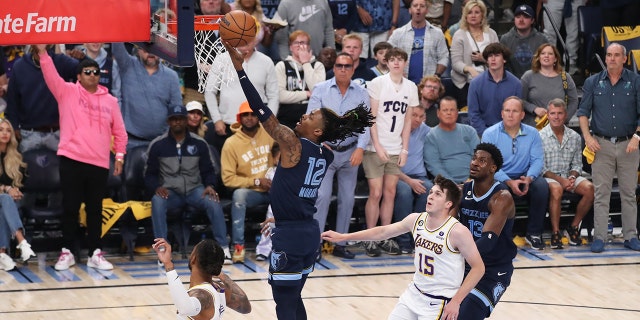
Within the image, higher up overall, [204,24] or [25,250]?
[204,24]

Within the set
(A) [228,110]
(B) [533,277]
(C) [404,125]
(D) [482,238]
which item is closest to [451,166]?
(C) [404,125]

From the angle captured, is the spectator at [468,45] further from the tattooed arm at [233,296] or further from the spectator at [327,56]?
the tattooed arm at [233,296]

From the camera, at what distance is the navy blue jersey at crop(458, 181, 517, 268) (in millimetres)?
8367

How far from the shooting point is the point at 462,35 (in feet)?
46.9

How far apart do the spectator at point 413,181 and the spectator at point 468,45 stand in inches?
58.6

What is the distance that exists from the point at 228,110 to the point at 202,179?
0.95 meters

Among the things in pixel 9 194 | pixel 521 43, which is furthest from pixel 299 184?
pixel 521 43

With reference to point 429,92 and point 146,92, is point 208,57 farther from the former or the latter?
point 429,92

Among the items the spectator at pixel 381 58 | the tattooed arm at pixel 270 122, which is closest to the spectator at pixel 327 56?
the spectator at pixel 381 58

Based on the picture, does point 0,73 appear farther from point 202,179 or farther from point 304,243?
point 304,243

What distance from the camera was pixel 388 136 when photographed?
41.3ft

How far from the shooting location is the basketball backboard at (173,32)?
7.35 meters

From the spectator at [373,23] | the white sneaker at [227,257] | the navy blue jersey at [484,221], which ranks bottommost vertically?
the white sneaker at [227,257]

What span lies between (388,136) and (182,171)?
7.43 ft
